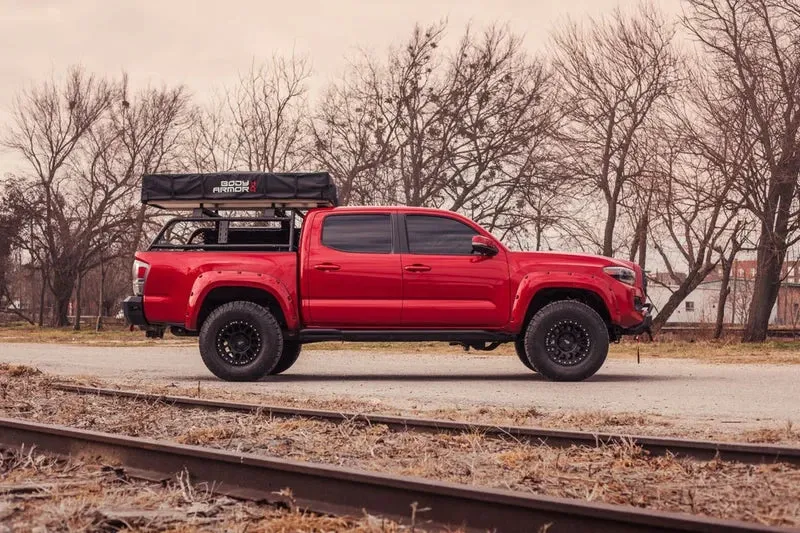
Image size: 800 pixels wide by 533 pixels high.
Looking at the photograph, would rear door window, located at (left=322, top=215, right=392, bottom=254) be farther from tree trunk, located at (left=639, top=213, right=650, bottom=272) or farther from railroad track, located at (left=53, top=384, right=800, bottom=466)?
tree trunk, located at (left=639, top=213, right=650, bottom=272)

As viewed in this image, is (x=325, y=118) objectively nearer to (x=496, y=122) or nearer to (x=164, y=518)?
(x=496, y=122)

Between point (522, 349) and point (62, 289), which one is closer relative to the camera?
point (522, 349)

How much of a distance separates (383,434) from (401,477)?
2.29 m

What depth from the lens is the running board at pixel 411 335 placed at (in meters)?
10.7

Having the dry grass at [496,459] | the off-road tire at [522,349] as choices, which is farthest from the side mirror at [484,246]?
the dry grass at [496,459]

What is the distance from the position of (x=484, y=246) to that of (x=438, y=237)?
1.85 ft

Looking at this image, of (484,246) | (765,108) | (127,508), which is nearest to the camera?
(127,508)

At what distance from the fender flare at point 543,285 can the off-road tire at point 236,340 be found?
2596 millimetres

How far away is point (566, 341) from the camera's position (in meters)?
10.8

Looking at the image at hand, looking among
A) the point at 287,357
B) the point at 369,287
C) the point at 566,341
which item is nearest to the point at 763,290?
the point at 566,341

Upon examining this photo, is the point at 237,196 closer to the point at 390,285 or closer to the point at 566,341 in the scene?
the point at 390,285

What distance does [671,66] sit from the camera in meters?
27.0

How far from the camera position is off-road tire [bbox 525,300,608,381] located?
10.6m

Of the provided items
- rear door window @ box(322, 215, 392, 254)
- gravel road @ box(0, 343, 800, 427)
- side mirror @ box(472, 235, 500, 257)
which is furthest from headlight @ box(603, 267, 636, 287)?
rear door window @ box(322, 215, 392, 254)
